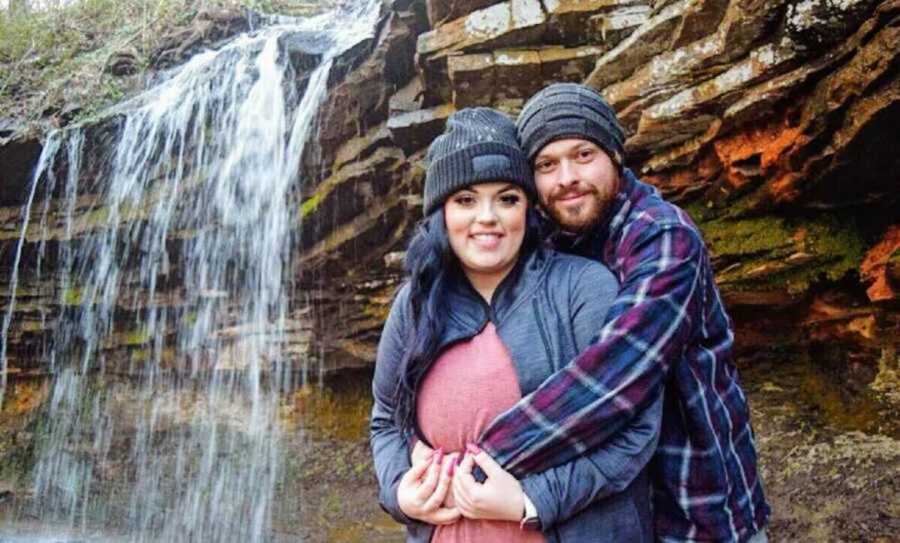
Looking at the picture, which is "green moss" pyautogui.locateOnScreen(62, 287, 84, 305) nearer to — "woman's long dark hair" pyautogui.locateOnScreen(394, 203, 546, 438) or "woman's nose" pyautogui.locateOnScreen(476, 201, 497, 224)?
"woman's long dark hair" pyautogui.locateOnScreen(394, 203, 546, 438)

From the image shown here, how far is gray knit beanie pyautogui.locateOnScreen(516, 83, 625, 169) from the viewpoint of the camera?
221cm

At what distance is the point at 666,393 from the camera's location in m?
1.99

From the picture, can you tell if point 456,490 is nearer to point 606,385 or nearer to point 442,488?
point 442,488

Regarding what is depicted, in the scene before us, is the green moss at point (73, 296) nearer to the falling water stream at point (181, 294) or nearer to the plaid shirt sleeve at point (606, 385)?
the falling water stream at point (181, 294)

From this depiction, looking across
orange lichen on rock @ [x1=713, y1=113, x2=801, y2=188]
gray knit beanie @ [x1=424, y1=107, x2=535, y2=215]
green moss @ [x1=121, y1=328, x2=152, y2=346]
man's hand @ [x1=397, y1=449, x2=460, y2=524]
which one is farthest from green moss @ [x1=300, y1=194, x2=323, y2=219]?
man's hand @ [x1=397, y1=449, x2=460, y2=524]

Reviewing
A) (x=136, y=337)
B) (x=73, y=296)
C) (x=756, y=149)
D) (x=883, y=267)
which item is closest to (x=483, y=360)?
(x=756, y=149)

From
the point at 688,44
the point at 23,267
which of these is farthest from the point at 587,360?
the point at 23,267

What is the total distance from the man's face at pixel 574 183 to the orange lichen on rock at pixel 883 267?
309cm

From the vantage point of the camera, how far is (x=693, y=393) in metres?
1.93

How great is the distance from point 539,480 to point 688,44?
369 cm

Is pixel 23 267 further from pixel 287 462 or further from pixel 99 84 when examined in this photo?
pixel 287 462

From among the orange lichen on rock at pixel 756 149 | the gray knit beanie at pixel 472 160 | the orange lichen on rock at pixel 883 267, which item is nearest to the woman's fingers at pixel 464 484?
the gray knit beanie at pixel 472 160

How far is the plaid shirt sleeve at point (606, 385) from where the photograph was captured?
1709 millimetres

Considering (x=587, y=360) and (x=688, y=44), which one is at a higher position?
(x=688, y=44)
